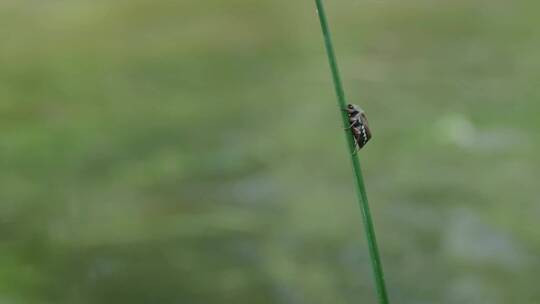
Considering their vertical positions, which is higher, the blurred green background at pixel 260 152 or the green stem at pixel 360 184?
the green stem at pixel 360 184

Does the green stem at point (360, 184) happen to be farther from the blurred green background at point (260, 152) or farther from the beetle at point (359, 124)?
the blurred green background at point (260, 152)

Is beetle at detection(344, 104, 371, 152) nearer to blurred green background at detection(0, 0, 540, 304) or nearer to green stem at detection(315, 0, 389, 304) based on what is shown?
green stem at detection(315, 0, 389, 304)

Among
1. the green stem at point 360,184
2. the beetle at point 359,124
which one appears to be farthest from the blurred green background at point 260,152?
the green stem at point 360,184

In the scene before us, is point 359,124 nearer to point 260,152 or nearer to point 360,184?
point 360,184

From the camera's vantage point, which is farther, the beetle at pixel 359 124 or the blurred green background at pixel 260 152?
the blurred green background at pixel 260 152

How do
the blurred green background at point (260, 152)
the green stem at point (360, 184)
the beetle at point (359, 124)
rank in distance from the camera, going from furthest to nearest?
the blurred green background at point (260, 152), the beetle at point (359, 124), the green stem at point (360, 184)

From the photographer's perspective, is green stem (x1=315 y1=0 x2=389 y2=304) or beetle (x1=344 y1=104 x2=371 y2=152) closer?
green stem (x1=315 y1=0 x2=389 y2=304)

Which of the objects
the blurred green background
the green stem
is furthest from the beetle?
the blurred green background

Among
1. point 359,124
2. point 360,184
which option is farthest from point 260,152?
point 360,184

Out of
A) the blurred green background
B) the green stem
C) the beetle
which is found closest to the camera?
the green stem
